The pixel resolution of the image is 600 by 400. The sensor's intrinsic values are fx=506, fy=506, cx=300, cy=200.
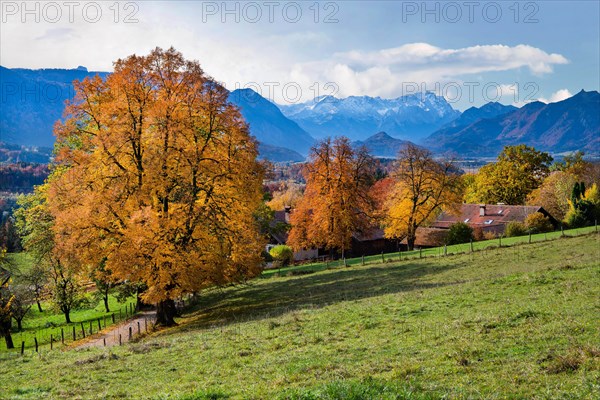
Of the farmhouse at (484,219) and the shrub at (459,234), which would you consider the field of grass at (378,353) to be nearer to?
the shrub at (459,234)

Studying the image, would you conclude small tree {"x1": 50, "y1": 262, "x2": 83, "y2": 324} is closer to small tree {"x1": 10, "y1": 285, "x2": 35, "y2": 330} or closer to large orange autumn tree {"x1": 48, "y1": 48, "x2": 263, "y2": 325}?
small tree {"x1": 10, "y1": 285, "x2": 35, "y2": 330}

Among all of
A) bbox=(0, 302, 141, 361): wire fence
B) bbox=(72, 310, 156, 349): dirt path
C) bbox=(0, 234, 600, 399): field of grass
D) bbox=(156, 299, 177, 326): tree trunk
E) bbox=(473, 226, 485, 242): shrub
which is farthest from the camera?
bbox=(473, 226, 485, 242): shrub

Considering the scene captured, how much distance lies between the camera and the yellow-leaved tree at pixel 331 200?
59.0 meters

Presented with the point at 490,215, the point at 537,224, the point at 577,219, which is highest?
the point at 490,215

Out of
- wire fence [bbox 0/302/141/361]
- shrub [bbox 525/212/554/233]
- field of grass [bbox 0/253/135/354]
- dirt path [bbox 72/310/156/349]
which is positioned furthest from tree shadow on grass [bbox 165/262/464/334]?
shrub [bbox 525/212/554/233]

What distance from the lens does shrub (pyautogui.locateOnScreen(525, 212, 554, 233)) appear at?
216 feet

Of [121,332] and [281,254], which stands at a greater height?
[281,254]

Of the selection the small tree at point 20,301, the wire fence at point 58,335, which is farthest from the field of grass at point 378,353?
the small tree at point 20,301

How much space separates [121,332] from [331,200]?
3061 cm

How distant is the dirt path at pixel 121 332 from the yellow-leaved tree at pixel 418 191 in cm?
3614

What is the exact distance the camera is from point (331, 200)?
192 ft

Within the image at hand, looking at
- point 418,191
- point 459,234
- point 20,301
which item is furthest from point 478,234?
point 20,301

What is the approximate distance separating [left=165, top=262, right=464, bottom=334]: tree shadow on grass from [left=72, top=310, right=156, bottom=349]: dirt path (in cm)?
262

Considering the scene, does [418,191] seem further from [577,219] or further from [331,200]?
[577,219]
